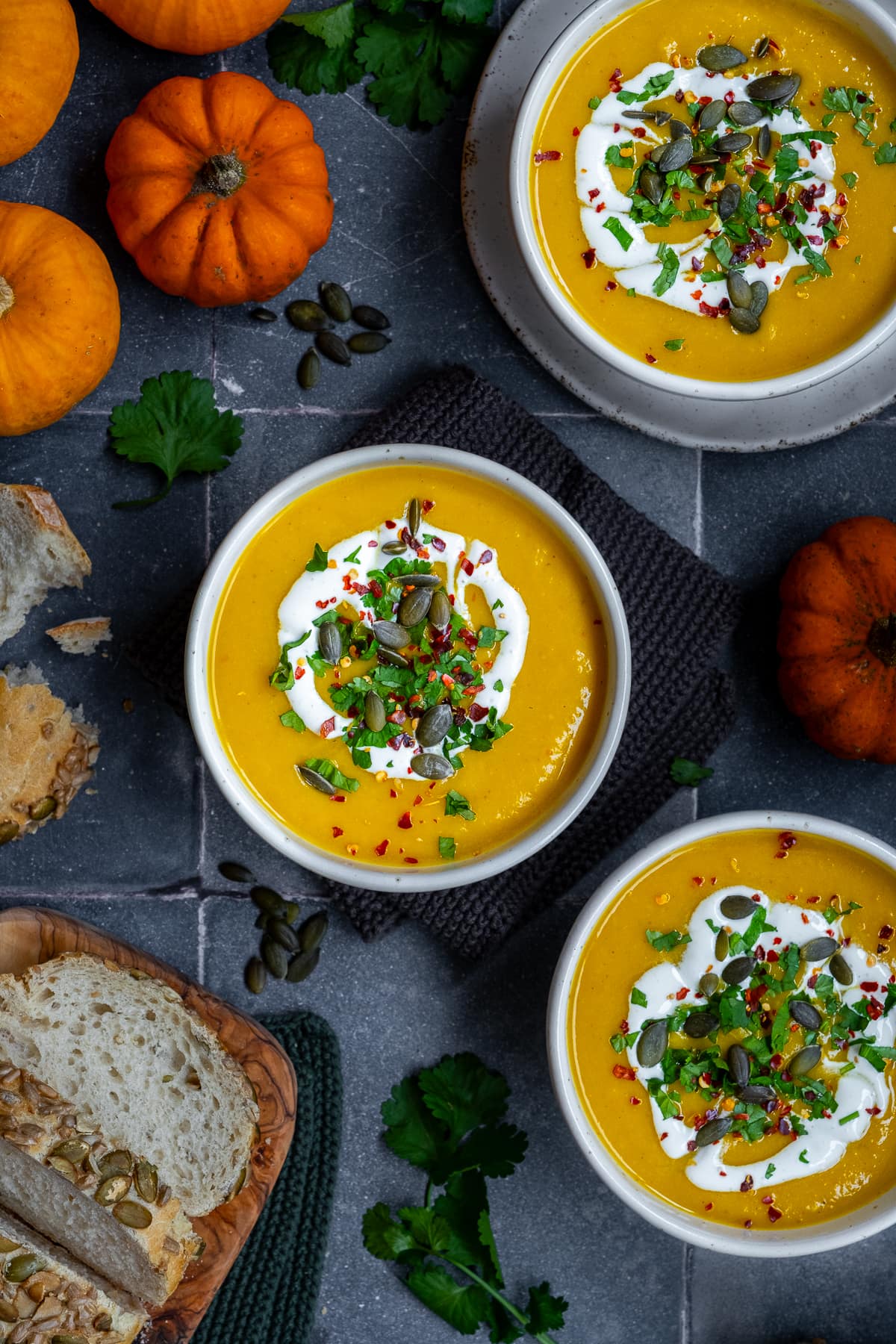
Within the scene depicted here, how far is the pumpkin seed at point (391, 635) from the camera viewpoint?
5.90 feet

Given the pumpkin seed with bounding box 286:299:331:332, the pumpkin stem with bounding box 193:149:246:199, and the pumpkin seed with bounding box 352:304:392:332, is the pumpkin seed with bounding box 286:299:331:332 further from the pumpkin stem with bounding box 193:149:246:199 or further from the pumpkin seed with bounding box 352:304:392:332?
the pumpkin stem with bounding box 193:149:246:199

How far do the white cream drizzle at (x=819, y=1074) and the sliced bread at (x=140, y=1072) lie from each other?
692 millimetres

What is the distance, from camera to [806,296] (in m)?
1.94

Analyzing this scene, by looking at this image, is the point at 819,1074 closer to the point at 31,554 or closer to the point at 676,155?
the point at 676,155

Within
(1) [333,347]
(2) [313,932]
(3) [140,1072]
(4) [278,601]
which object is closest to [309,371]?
(1) [333,347]

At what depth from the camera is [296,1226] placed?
2.16 metres

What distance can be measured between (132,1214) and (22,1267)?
17cm

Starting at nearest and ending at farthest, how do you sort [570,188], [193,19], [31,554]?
[570,188], [193,19], [31,554]

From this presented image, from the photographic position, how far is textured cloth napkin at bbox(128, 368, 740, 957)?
2.12 meters

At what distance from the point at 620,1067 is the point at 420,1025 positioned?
45 centimetres

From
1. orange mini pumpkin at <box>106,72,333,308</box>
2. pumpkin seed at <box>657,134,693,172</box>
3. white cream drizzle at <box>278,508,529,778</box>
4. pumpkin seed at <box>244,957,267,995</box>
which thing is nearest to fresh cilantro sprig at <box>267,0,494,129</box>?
orange mini pumpkin at <box>106,72,333,308</box>

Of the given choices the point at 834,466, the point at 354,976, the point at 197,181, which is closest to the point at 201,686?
the point at 354,976

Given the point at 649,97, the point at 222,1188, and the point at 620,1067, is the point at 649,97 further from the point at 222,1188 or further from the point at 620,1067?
the point at 222,1188

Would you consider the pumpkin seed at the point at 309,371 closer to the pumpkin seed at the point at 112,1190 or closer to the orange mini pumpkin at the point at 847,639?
the orange mini pumpkin at the point at 847,639
